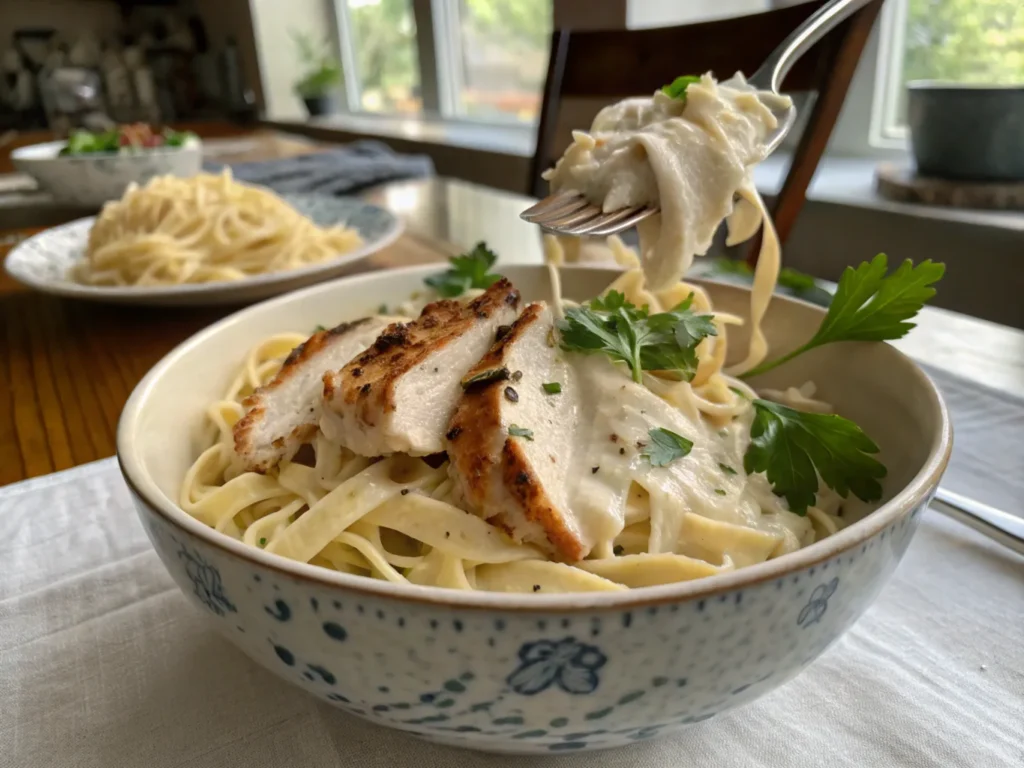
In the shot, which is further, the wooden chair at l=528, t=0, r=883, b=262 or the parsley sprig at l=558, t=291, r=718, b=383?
the wooden chair at l=528, t=0, r=883, b=262

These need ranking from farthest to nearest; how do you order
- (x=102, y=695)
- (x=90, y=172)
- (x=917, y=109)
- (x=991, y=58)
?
(x=991, y=58), (x=917, y=109), (x=90, y=172), (x=102, y=695)

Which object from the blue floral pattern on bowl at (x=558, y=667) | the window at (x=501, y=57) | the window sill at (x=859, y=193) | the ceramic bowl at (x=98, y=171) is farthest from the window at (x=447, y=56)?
the blue floral pattern on bowl at (x=558, y=667)

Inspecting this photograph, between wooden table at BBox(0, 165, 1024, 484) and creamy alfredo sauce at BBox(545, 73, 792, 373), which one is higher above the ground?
creamy alfredo sauce at BBox(545, 73, 792, 373)

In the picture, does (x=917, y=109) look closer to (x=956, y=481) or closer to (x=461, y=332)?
(x=956, y=481)

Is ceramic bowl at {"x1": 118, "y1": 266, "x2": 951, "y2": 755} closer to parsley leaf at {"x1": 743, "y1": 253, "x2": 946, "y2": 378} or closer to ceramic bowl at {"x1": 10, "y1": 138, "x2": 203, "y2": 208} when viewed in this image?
parsley leaf at {"x1": 743, "y1": 253, "x2": 946, "y2": 378}

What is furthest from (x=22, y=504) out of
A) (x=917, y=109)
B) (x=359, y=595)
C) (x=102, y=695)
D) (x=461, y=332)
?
(x=917, y=109)

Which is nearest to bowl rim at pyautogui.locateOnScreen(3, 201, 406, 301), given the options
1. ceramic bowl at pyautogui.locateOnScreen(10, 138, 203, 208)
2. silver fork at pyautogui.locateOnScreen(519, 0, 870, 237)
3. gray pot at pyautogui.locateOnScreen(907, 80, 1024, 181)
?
silver fork at pyautogui.locateOnScreen(519, 0, 870, 237)

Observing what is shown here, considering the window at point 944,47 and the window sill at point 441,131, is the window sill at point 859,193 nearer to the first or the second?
the window at point 944,47
